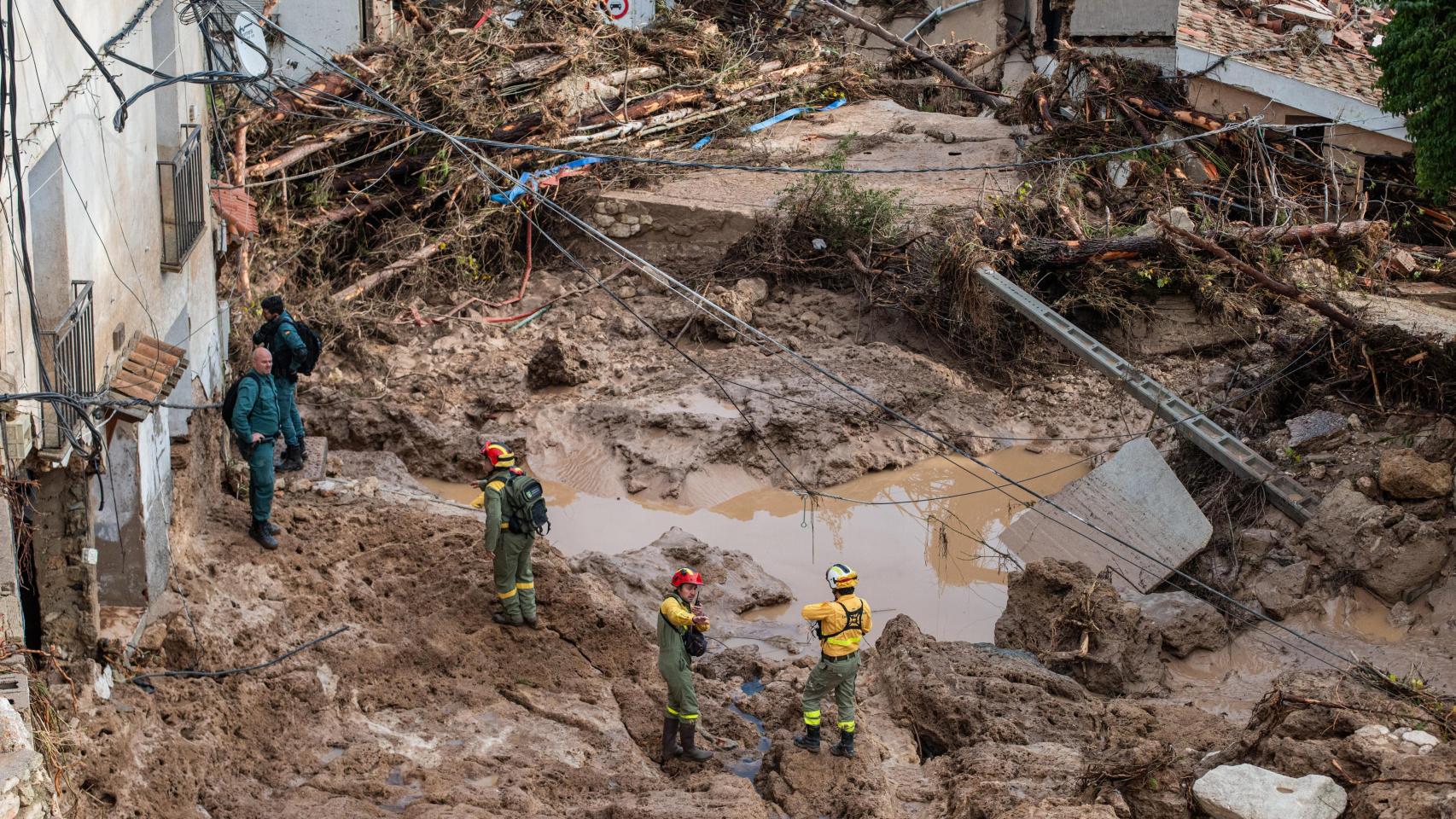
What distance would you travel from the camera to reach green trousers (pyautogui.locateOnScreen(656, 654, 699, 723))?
8141 mm

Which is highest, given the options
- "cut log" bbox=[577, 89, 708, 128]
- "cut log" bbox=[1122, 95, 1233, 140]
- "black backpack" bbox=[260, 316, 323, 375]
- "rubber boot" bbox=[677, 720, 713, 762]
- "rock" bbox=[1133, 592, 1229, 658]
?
"cut log" bbox=[1122, 95, 1233, 140]

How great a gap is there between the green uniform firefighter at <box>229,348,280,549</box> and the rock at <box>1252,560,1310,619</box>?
7383 mm

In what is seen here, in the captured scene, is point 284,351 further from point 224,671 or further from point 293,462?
point 224,671

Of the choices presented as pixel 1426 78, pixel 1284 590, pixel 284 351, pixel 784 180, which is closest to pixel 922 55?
pixel 784 180

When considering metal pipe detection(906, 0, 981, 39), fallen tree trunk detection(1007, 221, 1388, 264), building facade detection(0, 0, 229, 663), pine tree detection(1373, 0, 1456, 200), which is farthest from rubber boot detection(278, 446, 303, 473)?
metal pipe detection(906, 0, 981, 39)

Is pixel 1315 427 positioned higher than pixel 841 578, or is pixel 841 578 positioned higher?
pixel 841 578

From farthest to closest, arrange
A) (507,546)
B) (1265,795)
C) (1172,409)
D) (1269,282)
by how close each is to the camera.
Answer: (1269,282)
(1172,409)
(507,546)
(1265,795)

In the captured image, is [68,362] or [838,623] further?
[838,623]

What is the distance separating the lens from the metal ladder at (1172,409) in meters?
11.7

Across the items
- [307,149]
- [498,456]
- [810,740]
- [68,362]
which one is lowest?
[810,740]

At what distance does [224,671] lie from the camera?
26.5ft

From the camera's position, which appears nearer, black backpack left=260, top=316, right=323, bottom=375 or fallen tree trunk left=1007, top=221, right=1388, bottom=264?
black backpack left=260, top=316, right=323, bottom=375

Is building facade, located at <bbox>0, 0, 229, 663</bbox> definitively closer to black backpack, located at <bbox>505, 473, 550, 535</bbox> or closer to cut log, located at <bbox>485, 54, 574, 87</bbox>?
black backpack, located at <bbox>505, 473, 550, 535</bbox>

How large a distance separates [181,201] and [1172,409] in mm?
8380
